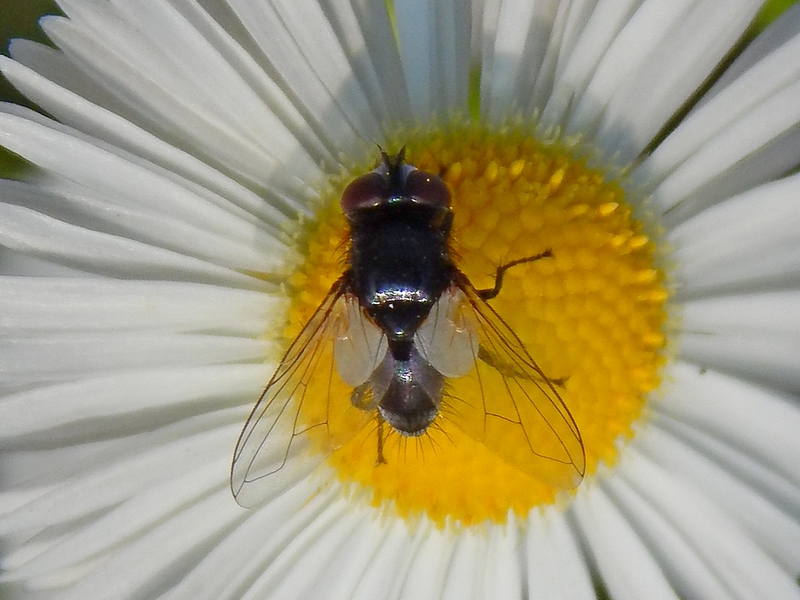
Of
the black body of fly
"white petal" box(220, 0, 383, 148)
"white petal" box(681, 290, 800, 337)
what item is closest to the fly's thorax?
the black body of fly

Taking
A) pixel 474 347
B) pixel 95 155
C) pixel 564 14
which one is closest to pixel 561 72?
pixel 564 14

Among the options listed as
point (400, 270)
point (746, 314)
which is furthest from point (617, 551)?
point (400, 270)

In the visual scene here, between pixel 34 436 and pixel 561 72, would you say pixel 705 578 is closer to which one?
pixel 561 72

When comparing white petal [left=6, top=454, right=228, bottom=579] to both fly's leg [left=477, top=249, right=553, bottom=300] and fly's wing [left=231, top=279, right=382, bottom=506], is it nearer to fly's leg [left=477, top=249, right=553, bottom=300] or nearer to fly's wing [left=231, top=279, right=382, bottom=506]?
fly's wing [left=231, top=279, right=382, bottom=506]

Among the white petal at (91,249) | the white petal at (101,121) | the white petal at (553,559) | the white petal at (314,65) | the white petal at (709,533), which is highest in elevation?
the white petal at (314,65)

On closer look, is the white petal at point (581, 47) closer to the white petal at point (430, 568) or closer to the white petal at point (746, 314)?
the white petal at point (746, 314)

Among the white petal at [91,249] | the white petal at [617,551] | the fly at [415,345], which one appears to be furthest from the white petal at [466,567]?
the white petal at [91,249]

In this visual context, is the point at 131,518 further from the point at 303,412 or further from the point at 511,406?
the point at 511,406
